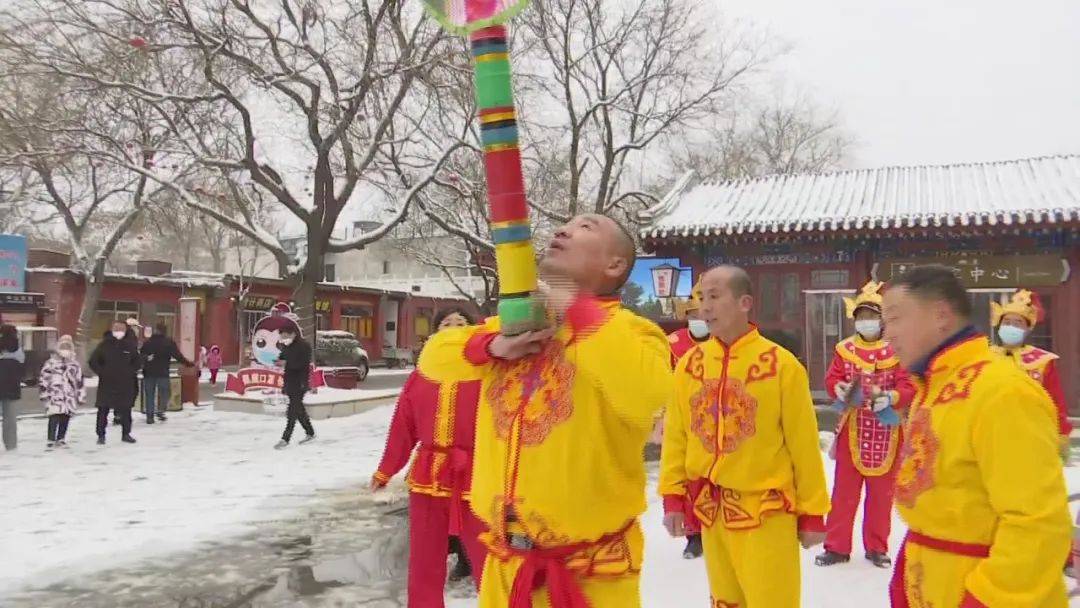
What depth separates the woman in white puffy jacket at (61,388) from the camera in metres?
9.55

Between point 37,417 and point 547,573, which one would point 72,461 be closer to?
point 37,417

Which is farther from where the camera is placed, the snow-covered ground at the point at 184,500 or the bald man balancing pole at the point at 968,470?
the snow-covered ground at the point at 184,500

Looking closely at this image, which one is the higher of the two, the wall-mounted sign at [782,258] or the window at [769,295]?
the wall-mounted sign at [782,258]

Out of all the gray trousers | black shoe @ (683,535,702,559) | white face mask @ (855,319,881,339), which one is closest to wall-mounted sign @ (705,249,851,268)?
white face mask @ (855,319,881,339)

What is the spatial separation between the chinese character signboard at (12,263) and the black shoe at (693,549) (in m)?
21.1

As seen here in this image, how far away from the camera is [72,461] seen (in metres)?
8.93

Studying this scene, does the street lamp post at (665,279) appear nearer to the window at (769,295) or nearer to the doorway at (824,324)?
the window at (769,295)

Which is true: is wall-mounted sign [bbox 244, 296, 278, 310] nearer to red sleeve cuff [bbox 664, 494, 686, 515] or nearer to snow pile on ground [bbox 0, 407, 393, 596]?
snow pile on ground [bbox 0, 407, 393, 596]

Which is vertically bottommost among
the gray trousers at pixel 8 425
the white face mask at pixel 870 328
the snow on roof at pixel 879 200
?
the gray trousers at pixel 8 425

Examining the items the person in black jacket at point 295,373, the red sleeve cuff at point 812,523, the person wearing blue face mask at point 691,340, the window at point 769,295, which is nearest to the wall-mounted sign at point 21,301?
the person in black jacket at point 295,373

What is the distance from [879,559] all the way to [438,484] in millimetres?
2879

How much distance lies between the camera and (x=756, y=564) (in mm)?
2855

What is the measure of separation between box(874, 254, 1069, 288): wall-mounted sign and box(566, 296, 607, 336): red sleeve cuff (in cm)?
1247

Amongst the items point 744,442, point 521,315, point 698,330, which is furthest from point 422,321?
point 521,315
